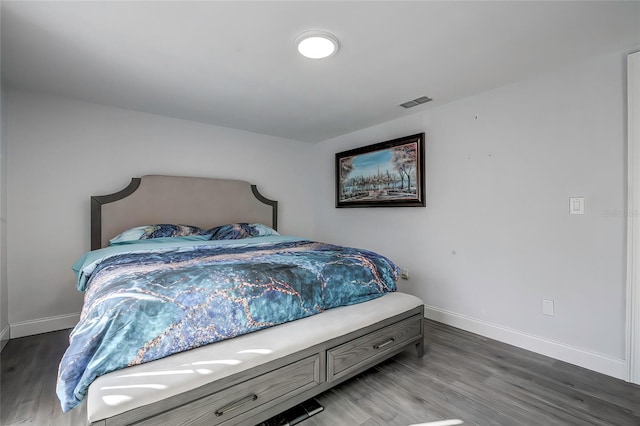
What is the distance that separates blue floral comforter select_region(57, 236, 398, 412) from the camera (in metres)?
1.19

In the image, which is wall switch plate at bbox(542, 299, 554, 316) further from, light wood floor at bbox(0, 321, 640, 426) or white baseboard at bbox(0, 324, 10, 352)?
white baseboard at bbox(0, 324, 10, 352)

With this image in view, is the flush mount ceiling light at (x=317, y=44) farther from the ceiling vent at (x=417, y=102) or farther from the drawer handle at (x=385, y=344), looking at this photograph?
the drawer handle at (x=385, y=344)

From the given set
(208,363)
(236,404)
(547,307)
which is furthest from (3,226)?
(547,307)

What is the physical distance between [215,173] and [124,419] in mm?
3004

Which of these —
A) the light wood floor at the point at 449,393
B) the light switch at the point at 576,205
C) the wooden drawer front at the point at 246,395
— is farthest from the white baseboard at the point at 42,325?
the light switch at the point at 576,205

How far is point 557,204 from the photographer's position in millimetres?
2236

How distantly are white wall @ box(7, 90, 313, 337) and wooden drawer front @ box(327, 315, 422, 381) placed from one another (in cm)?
275

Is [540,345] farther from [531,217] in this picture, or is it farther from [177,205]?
[177,205]

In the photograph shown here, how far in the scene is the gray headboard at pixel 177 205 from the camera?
114 inches

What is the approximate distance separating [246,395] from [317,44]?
2051 millimetres

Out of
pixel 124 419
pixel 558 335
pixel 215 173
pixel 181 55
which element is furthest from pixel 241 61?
pixel 558 335

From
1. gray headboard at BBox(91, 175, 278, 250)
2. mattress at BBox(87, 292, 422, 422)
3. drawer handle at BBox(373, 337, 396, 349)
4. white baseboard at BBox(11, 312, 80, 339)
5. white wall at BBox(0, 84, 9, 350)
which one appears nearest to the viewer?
mattress at BBox(87, 292, 422, 422)

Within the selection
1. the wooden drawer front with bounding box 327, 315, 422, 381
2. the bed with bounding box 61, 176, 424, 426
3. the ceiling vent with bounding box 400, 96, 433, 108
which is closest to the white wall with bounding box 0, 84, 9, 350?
the bed with bounding box 61, 176, 424, 426

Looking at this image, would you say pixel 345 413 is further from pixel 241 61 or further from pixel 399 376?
pixel 241 61
